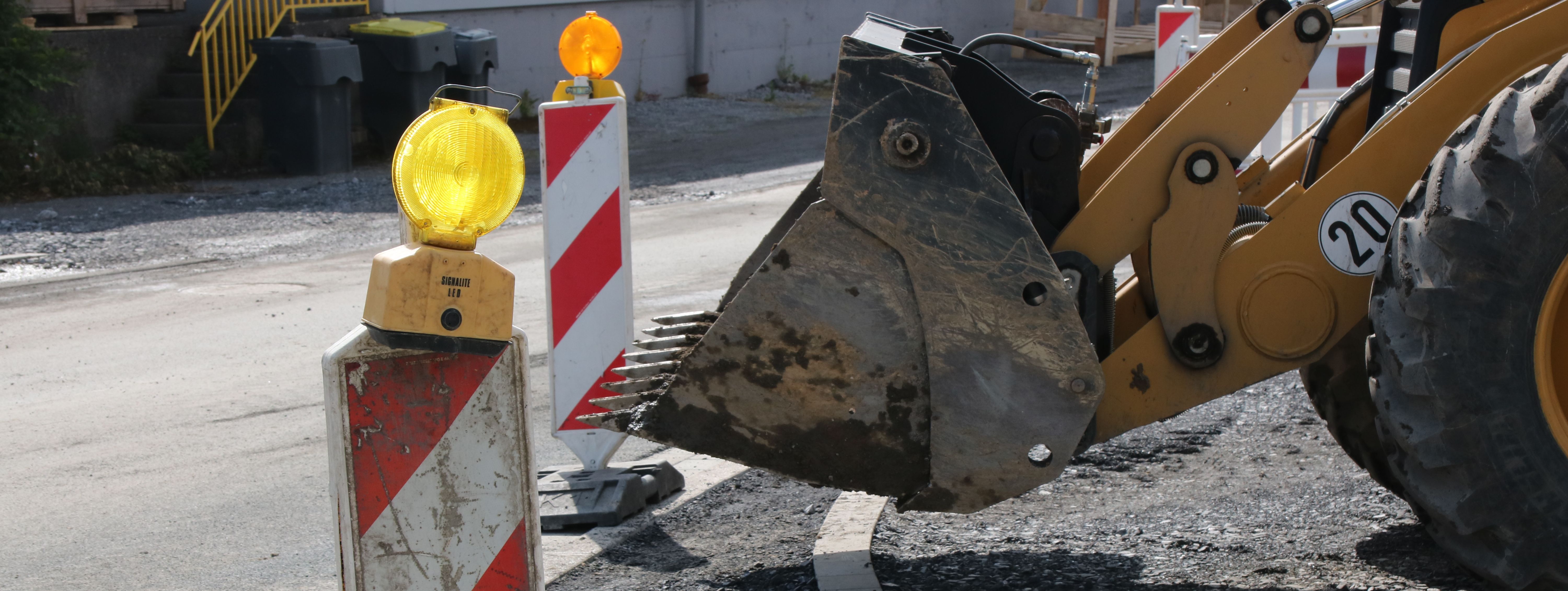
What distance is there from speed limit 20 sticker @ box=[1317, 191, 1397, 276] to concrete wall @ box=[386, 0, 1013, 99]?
14113mm

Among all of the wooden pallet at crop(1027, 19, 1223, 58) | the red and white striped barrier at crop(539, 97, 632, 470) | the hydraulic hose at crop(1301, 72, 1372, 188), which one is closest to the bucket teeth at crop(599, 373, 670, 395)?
the red and white striped barrier at crop(539, 97, 632, 470)

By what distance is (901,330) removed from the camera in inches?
117

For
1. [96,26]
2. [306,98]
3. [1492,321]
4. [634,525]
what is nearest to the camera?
[1492,321]

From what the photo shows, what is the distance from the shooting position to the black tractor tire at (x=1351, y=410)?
3613mm

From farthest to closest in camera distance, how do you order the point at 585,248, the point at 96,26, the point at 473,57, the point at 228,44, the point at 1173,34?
the point at 473,57 → the point at 228,44 → the point at 96,26 → the point at 1173,34 → the point at 585,248

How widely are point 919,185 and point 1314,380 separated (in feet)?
5.40

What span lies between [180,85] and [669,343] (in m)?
12.8

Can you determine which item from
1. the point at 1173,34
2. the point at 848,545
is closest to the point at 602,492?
the point at 848,545

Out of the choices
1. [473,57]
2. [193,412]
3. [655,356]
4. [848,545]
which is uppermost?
[473,57]

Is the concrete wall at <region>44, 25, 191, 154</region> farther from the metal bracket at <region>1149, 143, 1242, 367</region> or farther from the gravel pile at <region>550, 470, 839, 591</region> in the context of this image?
the metal bracket at <region>1149, 143, 1242, 367</region>

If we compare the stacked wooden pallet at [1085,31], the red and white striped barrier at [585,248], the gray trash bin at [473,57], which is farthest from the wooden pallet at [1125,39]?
the red and white striped barrier at [585,248]

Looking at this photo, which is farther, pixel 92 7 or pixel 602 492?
pixel 92 7

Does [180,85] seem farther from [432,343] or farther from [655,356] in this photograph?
[432,343]

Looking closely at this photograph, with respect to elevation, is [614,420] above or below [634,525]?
above
